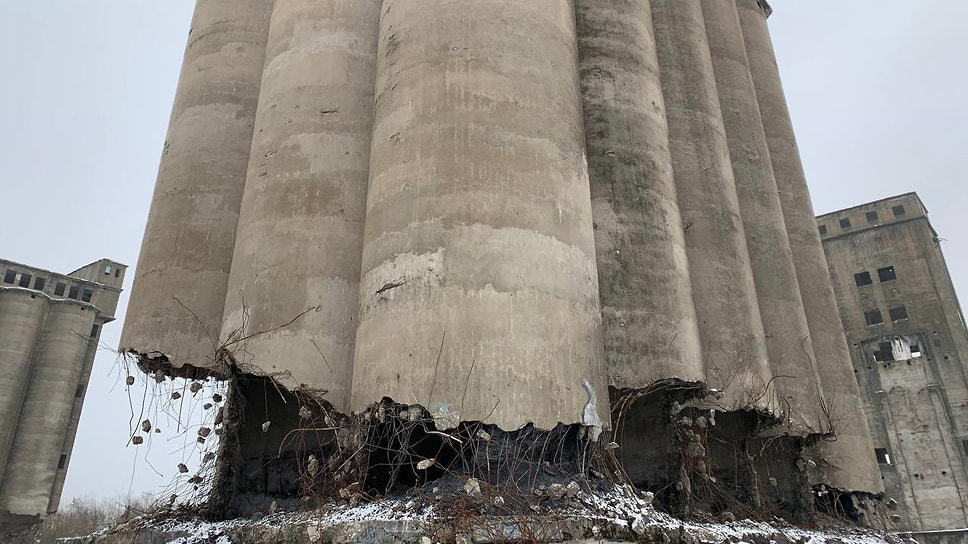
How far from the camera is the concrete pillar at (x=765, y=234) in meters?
15.4

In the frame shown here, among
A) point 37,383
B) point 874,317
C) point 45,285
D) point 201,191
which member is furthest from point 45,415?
point 874,317

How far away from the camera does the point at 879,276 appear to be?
46312 millimetres

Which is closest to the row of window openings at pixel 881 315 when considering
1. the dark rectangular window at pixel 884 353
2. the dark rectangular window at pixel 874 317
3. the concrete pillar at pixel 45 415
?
the dark rectangular window at pixel 874 317

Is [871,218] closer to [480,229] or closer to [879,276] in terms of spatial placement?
[879,276]

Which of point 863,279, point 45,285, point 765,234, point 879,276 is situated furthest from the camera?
point 45,285

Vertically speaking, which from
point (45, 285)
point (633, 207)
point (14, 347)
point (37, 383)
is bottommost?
point (633, 207)

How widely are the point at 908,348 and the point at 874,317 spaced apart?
10.4ft

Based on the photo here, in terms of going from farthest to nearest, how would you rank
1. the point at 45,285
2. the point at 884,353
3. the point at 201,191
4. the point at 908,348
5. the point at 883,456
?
the point at 45,285, the point at 884,353, the point at 908,348, the point at 883,456, the point at 201,191

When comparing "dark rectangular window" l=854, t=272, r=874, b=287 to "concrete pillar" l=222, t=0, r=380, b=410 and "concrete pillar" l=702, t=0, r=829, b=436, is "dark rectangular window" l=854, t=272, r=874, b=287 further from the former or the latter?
"concrete pillar" l=222, t=0, r=380, b=410

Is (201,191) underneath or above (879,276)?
underneath

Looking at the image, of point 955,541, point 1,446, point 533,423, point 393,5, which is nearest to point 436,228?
point 533,423

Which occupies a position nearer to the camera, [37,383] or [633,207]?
[633,207]

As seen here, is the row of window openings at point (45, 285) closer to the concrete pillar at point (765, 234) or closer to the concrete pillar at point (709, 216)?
the concrete pillar at point (709, 216)

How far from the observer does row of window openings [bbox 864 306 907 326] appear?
146 ft
